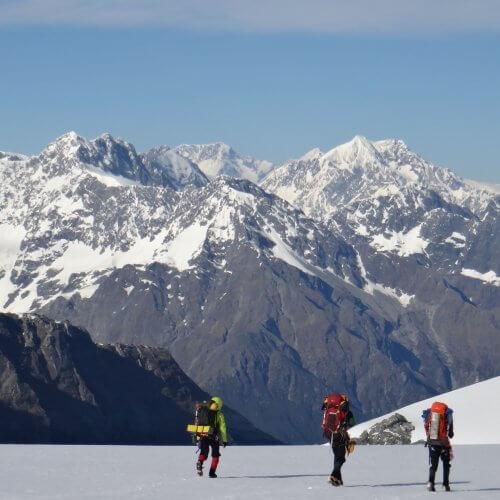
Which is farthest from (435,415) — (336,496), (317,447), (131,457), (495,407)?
(495,407)

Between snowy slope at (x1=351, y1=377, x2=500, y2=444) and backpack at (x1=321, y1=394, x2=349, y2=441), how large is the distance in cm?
4885

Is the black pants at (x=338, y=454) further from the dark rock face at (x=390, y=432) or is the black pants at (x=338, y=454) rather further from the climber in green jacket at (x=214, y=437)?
the dark rock face at (x=390, y=432)

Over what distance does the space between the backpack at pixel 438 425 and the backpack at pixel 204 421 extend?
388 inches

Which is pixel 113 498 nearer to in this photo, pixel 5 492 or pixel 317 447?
pixel 5 492

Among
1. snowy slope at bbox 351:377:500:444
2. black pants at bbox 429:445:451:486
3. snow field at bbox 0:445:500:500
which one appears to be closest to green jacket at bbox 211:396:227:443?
snow field at bbox 0:445:500:500

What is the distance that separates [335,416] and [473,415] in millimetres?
55600

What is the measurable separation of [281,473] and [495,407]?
54917 mm

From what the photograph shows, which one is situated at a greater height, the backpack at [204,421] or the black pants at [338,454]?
the backpack at [204,421]

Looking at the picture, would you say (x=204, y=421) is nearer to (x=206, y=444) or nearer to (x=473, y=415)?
(x=206, y=444)

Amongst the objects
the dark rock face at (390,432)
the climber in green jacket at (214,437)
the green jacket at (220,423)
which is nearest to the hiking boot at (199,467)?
the climber in green jacket at (214,437)

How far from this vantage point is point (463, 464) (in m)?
69.7

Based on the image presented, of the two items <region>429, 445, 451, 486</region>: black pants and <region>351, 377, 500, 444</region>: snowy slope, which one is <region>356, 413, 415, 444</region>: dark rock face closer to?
<region>351, 377, 500, 444</region>: snowy slope

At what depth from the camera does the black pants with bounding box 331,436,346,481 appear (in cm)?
5766

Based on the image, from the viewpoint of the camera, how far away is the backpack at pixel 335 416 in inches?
2336
